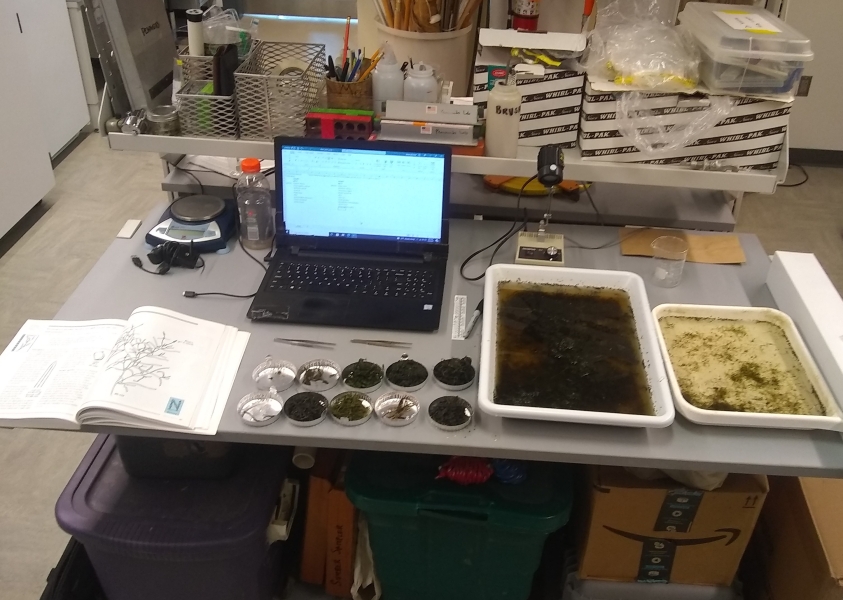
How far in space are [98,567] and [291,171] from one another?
89 cm

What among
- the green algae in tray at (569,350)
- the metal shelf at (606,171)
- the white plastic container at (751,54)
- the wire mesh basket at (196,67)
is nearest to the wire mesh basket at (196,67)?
the wire mesh basket at (196,67)

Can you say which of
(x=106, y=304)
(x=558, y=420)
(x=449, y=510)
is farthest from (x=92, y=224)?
(x=558, y=420)

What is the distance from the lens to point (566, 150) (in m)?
1.51

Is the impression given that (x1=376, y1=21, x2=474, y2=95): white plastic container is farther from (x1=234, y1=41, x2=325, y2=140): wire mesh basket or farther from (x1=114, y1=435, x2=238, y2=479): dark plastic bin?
(x1=114, y1=435, x2=238, y2=479): dark plastic bin

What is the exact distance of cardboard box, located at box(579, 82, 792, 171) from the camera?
1.39m

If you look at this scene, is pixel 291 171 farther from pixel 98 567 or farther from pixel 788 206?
pixel 788 206

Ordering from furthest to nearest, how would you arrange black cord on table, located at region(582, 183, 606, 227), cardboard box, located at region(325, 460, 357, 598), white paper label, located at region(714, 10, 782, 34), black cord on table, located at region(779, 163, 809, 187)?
black cord on table, located at region(779, 163, 809, 187) → black cord on table, located at region(582, 183, 606, 227) → cardboard box, located at region(325, 460, 357, 598) → white paper label, located at region(714, 10, 782, 34)

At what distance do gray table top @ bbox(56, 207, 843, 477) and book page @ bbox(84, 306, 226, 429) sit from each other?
0.05 m

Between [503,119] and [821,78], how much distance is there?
8.94ft

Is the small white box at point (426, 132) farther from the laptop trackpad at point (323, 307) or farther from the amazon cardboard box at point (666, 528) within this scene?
the amazon cardboard box at point (666, 528)

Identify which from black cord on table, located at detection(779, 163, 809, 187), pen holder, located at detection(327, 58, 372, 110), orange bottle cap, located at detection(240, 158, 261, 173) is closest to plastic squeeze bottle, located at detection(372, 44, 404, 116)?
pen holder, located at detection(327, 58, 372, 110)

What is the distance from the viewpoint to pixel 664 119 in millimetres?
1407

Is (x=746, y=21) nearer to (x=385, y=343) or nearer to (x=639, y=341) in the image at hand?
(x=639, y=341)

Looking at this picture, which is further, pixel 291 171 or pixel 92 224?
pixel 92 224
